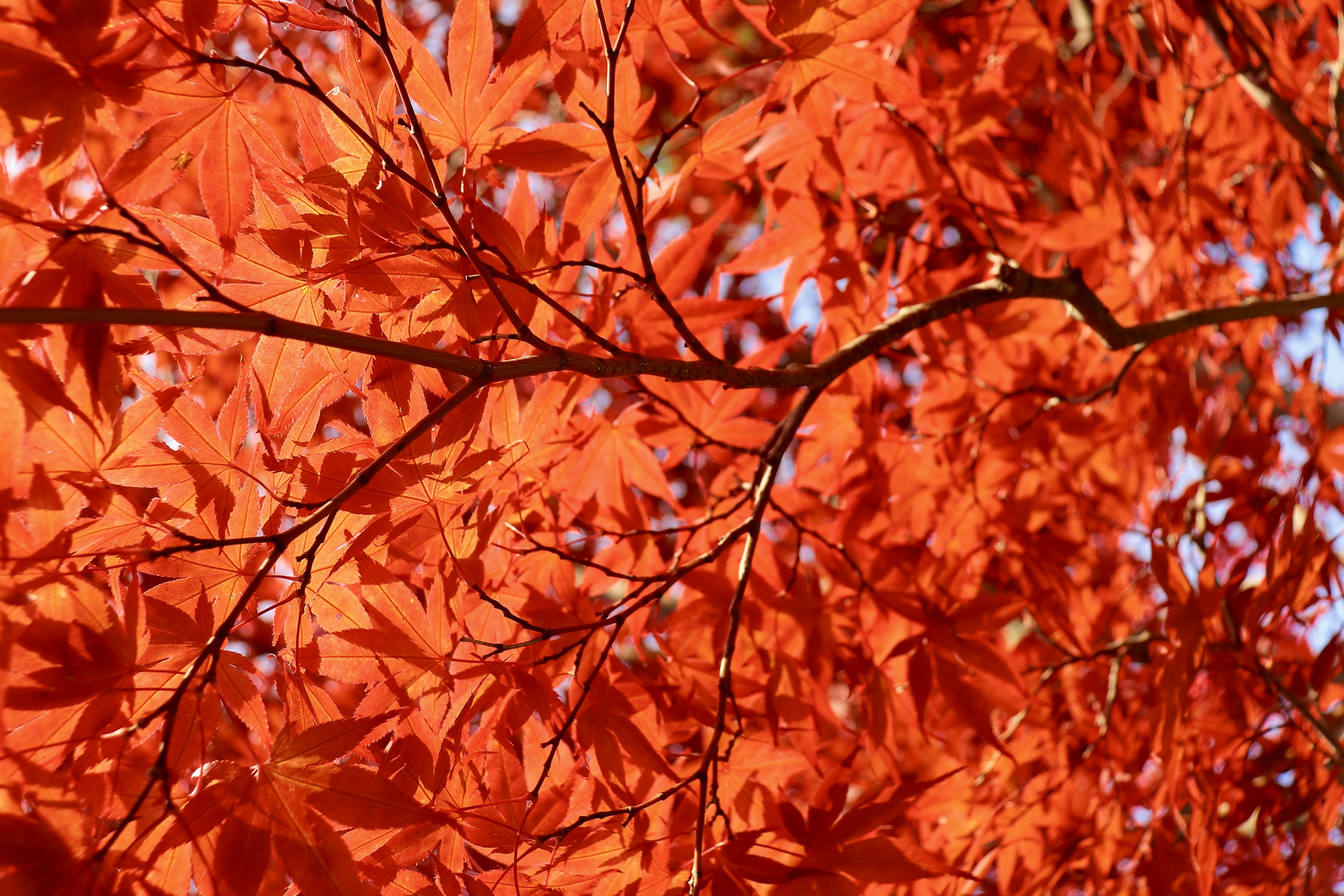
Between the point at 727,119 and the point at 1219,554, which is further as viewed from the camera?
the point at 1219,554

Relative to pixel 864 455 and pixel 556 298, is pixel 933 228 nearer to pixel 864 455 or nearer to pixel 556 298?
pixel 864 455

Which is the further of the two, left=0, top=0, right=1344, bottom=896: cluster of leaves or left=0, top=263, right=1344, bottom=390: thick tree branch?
left=0, top=0, right=1344, bottom=896: cluster of leaves

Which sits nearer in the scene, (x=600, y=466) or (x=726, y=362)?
(x=726, y=362)

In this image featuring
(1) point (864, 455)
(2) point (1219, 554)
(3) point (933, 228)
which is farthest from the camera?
(2) point (1219, 554)

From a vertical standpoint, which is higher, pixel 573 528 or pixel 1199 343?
pixel 1199 343

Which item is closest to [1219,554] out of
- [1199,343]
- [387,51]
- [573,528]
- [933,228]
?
[1199,343]

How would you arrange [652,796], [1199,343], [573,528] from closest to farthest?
[652,796] → [573,528] → [1199,343]

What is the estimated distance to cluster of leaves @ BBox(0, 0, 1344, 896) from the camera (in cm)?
55

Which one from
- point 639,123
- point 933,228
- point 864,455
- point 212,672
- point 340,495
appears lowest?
point 212,672

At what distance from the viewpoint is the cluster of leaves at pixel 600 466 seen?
1.82ft

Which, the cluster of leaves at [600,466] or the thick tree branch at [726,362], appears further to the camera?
the cluster of leaves at [600,466]

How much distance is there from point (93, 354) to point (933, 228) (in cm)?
111

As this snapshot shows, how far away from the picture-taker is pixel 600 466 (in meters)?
0.99

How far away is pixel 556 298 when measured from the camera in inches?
34.4
